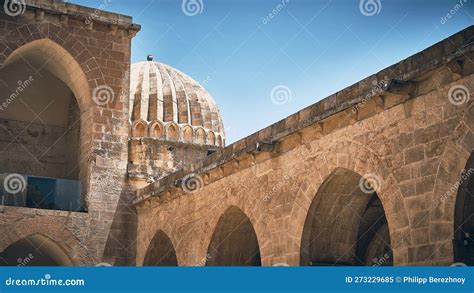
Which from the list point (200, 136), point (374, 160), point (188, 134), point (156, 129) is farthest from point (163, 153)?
point (374, 160)

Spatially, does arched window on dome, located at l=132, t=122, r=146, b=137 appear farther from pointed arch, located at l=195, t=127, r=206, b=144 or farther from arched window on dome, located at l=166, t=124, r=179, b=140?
pointed arch, located at l=195, t=127, r=206, b=144

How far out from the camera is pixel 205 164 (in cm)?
1327

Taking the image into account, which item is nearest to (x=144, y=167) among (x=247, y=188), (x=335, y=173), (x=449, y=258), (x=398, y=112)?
(x=247, y=188)

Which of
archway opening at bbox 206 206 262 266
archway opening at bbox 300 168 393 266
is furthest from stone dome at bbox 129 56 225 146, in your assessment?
archway opening at bbox 300 168 393 266

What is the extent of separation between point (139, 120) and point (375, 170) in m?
10.9

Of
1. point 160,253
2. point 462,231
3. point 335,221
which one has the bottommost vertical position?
point 462,231

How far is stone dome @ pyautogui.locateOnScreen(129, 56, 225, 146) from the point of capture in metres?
19.6

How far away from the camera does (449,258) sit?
8.16 m

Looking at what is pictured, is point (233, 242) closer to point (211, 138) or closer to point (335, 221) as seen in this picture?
point (335, 221)

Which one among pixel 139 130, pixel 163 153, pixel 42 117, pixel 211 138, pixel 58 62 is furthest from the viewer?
pixel 211 138

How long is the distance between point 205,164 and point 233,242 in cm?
139

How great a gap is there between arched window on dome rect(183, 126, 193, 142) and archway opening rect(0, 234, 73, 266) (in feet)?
15.7

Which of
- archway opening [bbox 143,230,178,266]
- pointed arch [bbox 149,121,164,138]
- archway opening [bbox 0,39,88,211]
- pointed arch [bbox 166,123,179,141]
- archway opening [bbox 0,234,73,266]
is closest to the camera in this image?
archway opening [bbox 143,230,178,266]

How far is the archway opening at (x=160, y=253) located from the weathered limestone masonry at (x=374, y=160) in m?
1.75
